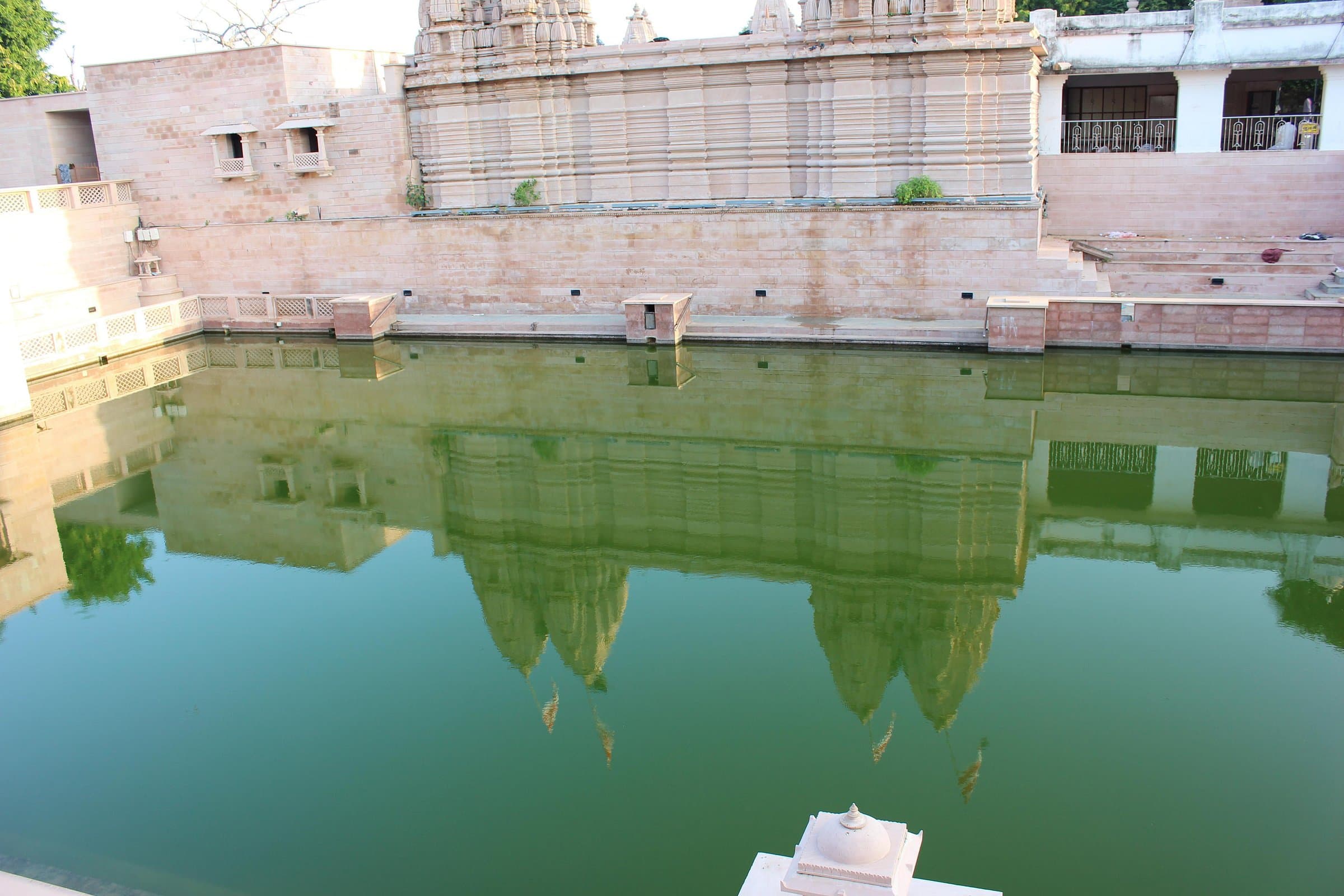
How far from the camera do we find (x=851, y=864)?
147 inches

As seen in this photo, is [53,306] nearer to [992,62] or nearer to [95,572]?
[95,572]

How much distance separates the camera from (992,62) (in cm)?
1415

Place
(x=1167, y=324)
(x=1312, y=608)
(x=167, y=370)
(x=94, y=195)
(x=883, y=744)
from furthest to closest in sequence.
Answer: (x=94, y=195) < (x=167, y=370) < (x=1167, y=324) < (x=1312, y=608) < (x=883, y=744)

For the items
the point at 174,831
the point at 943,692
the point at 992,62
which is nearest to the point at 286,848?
the point at 174,831

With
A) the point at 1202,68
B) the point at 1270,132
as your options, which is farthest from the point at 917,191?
the point at 1270,132

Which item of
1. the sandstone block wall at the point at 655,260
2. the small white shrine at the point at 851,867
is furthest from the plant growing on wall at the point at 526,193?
the small white shrine at the point at 851,867

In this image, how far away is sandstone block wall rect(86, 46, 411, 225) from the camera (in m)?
17.2

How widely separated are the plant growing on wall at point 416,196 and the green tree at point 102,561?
29.0 feet

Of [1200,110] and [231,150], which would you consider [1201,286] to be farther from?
[231,150]

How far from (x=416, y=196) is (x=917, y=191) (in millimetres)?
7714

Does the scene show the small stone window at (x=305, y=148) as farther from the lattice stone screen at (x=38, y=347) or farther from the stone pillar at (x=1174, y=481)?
Answer: the stone pillar at (x=1174, y=481)

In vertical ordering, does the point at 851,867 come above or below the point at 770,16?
below

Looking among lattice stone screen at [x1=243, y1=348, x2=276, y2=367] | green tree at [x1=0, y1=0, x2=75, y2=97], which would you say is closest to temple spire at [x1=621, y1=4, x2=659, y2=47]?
lattice stone screen at [x1=243, y1=348, x2=276, y2=367]

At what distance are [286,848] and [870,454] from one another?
6.68 m
